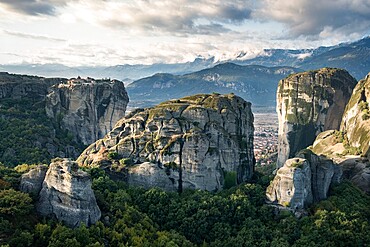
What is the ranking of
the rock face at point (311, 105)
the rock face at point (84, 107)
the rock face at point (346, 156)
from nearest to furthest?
1. the rock face at point (346, 156)
2. the rock face at point (84, 107)
3. the rock face at point (311, 105)

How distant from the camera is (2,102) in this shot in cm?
9338

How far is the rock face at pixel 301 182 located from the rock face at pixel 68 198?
23.9 m

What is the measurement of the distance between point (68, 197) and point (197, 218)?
1578 cm

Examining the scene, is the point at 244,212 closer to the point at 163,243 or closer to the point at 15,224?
the point at 163,243

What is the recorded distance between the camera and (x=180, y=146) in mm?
52844

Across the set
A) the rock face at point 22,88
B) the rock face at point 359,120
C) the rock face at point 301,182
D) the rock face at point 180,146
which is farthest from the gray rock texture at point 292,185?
the rock face at point 22,88

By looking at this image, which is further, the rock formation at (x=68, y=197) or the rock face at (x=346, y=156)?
the rock face at (x=346, y=156)

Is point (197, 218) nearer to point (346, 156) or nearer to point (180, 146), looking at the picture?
point (180, 146)

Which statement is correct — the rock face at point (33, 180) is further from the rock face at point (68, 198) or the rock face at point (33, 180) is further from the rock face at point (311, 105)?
the rock face at point (311, 105)

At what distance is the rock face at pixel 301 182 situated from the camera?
157ft

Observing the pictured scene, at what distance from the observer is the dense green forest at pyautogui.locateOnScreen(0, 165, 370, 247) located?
34944 millimetres

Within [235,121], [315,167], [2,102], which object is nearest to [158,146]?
[235,121]

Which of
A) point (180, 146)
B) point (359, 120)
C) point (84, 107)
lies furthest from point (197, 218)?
point (84, 107)

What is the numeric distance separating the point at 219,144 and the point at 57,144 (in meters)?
45.0
